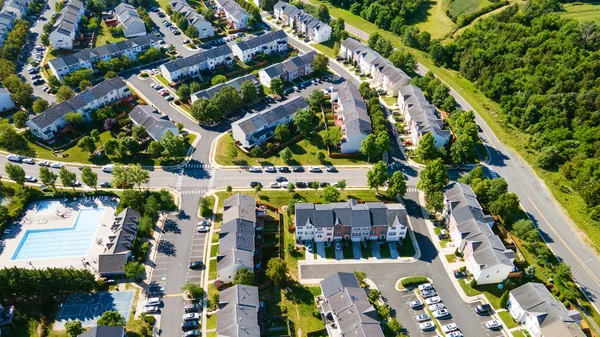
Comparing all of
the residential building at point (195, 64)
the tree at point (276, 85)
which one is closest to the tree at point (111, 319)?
the tree at point (276, 85)

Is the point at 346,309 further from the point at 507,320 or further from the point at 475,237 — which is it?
the point at 475,237

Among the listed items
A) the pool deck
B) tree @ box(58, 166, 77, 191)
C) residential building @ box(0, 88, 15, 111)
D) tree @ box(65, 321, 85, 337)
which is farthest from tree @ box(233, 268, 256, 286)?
residential building @ box(0, 88, 15, 111)

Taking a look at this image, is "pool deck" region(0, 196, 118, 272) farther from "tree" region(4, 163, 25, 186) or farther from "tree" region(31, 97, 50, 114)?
"tree" region(31, 97, 50, 114)

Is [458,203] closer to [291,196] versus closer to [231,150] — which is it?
[291,196]

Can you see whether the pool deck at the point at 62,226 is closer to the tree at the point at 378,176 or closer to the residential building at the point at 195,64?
the residential building at the point at 195,64

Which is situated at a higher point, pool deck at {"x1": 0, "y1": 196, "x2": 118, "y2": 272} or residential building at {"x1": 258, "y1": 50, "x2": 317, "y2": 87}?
residential building at {"x1": 258, "y1": 50, "x2": 317, "y2": 87}

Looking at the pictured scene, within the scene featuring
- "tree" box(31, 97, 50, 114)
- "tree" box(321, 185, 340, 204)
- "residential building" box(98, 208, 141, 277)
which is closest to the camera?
"residential building" box(98, 208, 141, 277)

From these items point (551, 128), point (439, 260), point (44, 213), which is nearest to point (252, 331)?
point (439, 260)
